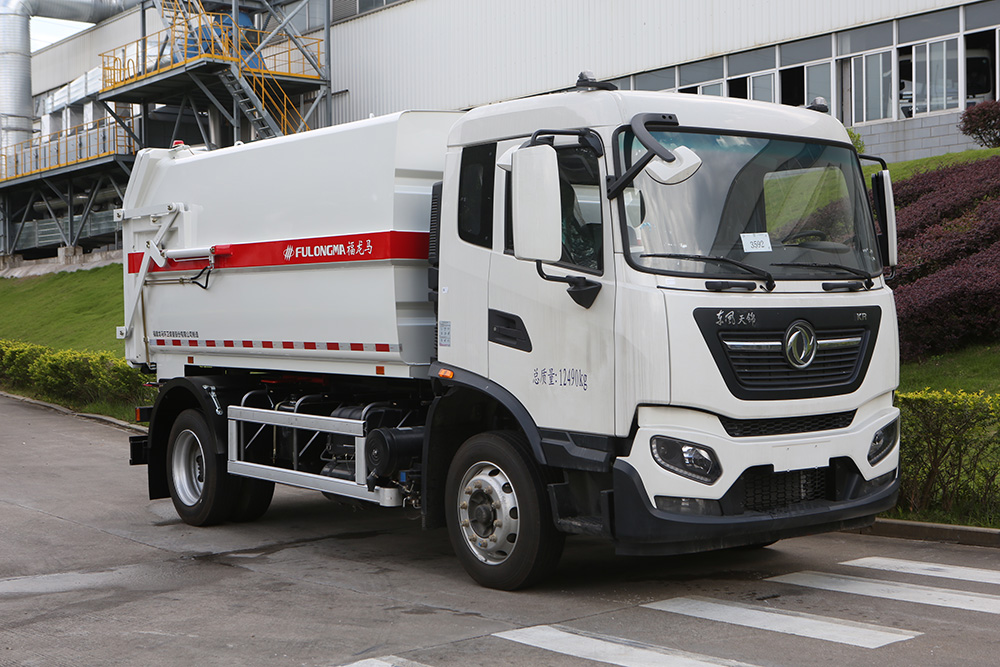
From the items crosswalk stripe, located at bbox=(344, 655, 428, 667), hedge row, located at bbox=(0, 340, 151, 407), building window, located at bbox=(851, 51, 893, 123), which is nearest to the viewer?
crosswalk stripe, located at bbox=(344, 655, 428, 667)

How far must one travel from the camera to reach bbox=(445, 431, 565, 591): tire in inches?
273

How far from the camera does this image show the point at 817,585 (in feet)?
23.9

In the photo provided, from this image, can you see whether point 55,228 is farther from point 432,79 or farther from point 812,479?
point 812,479

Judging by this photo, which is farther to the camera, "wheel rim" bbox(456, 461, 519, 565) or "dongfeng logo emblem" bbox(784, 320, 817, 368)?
"wheel rim" bbox(456, 461, 519, 565)

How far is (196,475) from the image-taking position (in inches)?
410

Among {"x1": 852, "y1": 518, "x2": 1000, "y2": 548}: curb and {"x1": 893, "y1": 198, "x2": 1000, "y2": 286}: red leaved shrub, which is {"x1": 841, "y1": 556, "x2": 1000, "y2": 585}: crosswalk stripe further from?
{"x1": 893, "y1": 198, "x2": 1000, "y2": 286}: red leaved shrub

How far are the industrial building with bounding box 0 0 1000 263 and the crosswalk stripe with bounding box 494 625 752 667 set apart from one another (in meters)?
19.9

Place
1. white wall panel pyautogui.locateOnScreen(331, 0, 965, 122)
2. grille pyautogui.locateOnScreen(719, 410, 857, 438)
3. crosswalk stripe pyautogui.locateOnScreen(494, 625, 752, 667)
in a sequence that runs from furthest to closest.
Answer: white wall panel pyautogui.locateOnScreen(331, 0, 965, 122), grille pyautogui.locateOnScreen(719, 410, 857, 438), crosswalk stripe pyautogui.locateOnScreen(494, 625, 752, 667)

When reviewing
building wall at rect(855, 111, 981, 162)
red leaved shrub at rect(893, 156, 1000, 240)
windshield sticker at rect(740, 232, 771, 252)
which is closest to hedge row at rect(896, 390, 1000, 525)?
windshield sticker at rect(740, 232, 771, 252)

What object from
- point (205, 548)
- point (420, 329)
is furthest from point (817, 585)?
point (205, 548)

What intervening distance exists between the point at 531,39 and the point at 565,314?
24142 mm

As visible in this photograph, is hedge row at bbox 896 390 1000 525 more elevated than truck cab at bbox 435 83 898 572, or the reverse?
truck cab at bbox 435 83 898 572

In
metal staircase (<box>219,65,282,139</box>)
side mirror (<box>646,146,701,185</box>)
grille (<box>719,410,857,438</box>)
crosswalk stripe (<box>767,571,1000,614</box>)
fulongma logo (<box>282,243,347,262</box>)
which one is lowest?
crosswalk stripe (<box>767,571,1000,614</box>)

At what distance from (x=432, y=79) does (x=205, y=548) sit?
2518 cm
